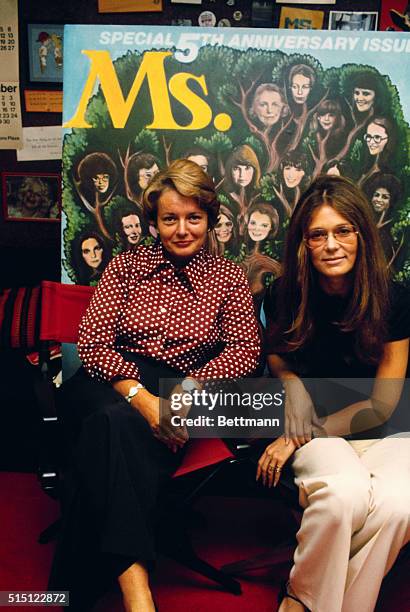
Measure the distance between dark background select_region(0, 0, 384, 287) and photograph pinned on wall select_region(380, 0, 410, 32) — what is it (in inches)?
1.4

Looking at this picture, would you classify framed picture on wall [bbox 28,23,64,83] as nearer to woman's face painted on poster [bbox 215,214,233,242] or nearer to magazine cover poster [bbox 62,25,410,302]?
magazine cover poster [bbox 62,25,410,302]

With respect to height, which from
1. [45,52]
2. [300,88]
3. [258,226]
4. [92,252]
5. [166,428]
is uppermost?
[45,52]

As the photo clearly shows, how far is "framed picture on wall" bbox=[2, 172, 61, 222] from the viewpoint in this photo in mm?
2436

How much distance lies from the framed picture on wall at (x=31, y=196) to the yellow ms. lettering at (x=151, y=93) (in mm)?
506

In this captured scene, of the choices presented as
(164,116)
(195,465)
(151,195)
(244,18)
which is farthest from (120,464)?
(244,18)

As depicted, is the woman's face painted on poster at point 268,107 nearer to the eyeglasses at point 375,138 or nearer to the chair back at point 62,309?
the eyeglasses at point 375,138

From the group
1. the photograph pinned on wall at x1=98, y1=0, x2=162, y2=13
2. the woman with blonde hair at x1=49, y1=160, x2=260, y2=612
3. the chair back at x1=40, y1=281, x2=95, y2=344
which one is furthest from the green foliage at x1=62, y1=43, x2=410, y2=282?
the photograph pinned on wall at x1=98, y1=0, x2=162, y2=13

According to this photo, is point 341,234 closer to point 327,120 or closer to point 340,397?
point 340,397

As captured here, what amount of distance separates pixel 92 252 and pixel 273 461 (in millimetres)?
948

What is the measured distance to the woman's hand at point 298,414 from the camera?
159cm

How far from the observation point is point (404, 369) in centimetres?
159

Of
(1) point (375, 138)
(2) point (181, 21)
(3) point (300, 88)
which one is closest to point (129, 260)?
(3) point (300, 88)

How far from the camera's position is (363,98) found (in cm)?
196

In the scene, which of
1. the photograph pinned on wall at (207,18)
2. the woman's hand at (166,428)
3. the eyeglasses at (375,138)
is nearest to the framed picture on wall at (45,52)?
the photograph pinned on wall at (207,18)
